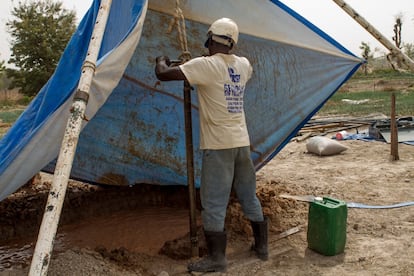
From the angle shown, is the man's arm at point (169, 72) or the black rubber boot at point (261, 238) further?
the black rubber boot at point (261, 238)

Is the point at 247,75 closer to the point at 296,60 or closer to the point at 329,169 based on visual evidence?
the point at 296,60

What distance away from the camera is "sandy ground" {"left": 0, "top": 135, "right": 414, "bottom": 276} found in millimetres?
3152

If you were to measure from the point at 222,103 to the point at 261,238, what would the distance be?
1.18 metres

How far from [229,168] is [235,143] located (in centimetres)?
20

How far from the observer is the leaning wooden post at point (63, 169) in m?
1.92

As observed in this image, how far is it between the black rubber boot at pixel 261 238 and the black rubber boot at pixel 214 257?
1.13 feet

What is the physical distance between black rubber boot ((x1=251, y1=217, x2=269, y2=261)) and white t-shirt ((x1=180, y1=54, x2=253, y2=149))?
27.8 inches

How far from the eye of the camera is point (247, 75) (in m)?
3.18

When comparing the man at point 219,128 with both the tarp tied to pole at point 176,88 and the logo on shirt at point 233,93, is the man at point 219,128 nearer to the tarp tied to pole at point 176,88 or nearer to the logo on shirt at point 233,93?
the logo on shirt at point 233,93

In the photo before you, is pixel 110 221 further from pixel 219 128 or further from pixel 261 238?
pixel 219 128

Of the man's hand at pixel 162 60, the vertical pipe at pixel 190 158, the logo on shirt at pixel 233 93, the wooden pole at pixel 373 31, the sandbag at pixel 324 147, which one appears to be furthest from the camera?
the sandbag at pixel 324 147

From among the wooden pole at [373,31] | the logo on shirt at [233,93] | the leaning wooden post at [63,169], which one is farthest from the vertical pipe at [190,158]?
the wooden pole at [373,31]

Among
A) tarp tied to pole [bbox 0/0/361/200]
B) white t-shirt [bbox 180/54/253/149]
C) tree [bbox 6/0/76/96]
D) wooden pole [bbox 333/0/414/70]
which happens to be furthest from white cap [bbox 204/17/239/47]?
tree [bbox 6/0/76/96]

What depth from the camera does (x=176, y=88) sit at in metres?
3.96
